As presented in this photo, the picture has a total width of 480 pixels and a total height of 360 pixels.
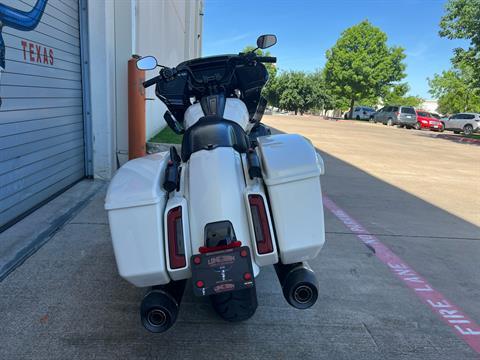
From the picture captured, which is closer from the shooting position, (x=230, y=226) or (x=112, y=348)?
(x=230, y=226)

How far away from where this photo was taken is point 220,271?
171 centimetres

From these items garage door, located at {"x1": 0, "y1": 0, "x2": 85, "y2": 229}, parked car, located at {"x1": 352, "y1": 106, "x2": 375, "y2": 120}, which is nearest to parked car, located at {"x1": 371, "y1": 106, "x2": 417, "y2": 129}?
parked car, located at {"x1": 352, "y1": 106, "x2": 375, "y2": 120}

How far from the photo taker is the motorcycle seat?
2.20 metres

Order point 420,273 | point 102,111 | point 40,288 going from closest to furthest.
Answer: point 40,288 < point 420,273 < point 102,111

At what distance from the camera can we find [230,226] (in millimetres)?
1820

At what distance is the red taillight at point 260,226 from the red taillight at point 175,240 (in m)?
0.37

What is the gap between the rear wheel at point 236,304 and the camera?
82.4 inches

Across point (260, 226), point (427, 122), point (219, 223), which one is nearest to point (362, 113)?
point (427, 122)

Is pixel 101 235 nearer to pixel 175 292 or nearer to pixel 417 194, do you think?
pixel 175 292

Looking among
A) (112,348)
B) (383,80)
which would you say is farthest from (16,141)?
(383,80)

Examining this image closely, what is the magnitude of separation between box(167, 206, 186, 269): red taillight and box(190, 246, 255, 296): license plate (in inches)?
4.5

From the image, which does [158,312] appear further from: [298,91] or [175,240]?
[298,91]

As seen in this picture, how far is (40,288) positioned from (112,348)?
957 millimetres

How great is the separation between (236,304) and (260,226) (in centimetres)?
56
